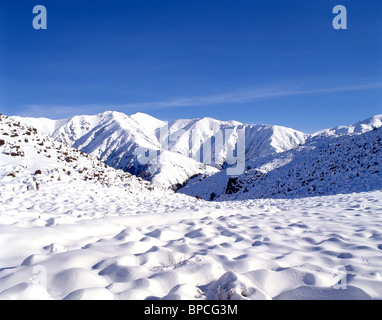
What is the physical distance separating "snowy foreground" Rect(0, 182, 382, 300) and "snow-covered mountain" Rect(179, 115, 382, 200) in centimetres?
1591

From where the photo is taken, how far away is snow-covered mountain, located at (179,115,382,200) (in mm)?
20125

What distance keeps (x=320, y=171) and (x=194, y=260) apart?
26.8 m

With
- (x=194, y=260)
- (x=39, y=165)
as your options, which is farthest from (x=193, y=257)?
(x=39, y=165)

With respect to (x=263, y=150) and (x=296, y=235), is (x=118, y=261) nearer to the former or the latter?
(x=296, y=235)

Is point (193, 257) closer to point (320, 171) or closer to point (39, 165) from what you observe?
point (39, 165)

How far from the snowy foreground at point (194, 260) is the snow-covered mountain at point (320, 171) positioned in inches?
626

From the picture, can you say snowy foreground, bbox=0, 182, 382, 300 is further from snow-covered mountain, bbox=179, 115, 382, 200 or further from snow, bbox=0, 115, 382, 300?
snow-covered mountain, bbox=179, 115, 382, 200

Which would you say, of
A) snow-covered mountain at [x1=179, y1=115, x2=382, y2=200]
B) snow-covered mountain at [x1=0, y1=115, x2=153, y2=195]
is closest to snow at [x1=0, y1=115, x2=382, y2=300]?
snow-covered mountain at [x1=0, y1=115, x2=153, y2=195]

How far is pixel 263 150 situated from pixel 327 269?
680 feet

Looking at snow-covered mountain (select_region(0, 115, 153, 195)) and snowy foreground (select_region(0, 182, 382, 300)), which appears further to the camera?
snow-covered mountain (select_region(0, 115, 153, 195))

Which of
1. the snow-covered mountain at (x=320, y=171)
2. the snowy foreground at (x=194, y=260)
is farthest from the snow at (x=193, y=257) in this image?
the snow-covered mountain at (x=320, y=171)

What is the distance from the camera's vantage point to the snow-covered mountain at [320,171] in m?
20.1

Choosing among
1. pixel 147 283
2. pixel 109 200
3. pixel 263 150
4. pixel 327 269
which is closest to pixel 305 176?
pixel 109 200

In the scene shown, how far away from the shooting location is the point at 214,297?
2605 mm
